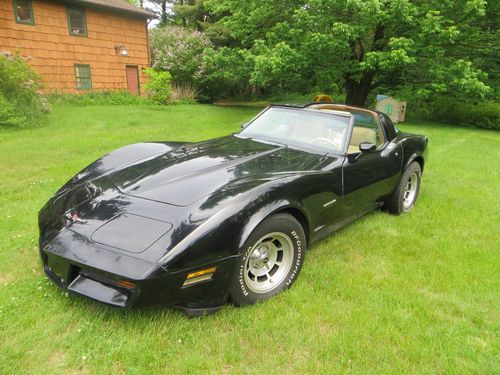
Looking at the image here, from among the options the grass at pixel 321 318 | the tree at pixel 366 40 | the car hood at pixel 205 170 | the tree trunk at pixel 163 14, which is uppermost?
the tree trunk at pixel 163 14

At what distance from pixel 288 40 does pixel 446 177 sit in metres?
9.36

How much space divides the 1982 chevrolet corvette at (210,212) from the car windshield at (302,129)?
0.01 meters

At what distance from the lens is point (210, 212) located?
2418mm

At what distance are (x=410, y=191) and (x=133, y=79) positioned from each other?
17.9 metres

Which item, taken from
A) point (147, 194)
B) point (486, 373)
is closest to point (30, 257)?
point (147, 194)

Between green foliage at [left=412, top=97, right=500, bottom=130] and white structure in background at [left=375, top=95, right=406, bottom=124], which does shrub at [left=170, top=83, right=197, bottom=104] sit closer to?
white structure in background at [left=375, top=95, right=406, bottom=124]

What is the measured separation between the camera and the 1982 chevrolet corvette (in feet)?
7.29

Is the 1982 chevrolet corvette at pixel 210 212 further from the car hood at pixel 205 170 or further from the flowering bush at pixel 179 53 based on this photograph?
the flowering bush at pixel 179 53

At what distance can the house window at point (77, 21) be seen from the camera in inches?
668

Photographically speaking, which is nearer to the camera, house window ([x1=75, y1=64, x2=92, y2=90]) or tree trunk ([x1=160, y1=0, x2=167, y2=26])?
house window ([x1=75, y1=64, x2=92, y2=90])

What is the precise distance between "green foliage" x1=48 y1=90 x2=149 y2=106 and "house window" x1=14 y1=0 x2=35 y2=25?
121 inches

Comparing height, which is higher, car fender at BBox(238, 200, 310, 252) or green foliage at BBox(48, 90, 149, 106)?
green foliage at BBox(48, 90, 149, 106)

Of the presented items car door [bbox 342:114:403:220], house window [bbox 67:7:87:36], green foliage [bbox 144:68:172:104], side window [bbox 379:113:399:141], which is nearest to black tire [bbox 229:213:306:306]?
car door [bbox 342:114:403:220]

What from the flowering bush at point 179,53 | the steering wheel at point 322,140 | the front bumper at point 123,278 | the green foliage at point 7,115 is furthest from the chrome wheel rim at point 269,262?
the flowering bush at point 179,53
